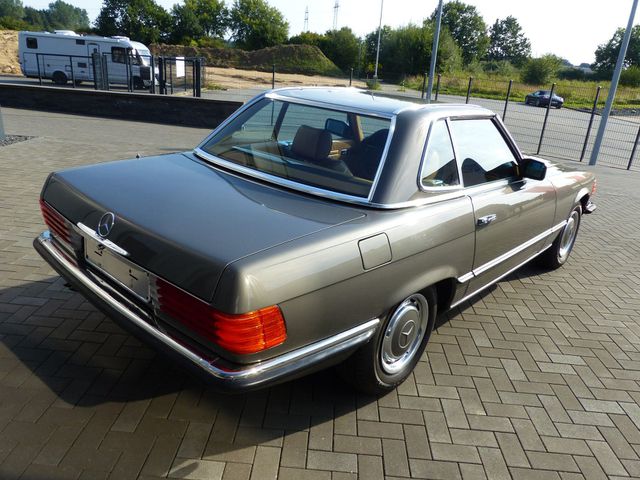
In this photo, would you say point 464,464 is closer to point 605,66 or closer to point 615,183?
point 615,183

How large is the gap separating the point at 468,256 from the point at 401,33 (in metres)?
62.7

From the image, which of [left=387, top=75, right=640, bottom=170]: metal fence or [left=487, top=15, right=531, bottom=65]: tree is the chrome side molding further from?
[left=487, top=15, right=531, bottom=65]: tree

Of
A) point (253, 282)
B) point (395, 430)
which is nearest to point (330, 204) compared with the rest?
point (253, 282)

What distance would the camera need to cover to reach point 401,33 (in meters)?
59.9

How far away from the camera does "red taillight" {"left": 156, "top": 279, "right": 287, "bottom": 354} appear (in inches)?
78.8

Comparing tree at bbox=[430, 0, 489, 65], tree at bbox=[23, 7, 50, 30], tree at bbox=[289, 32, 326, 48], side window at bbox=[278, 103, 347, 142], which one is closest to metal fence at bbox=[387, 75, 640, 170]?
side window at bbox=[278, 103, 347, 142]

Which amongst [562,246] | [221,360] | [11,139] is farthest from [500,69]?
[221,360]

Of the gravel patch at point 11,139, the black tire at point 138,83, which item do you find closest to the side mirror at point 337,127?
the gravel patch at point 11,139

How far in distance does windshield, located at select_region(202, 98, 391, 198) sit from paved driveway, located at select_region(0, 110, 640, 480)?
1.28m

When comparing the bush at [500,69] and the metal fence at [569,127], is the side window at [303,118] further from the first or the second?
the bush at [500,69]

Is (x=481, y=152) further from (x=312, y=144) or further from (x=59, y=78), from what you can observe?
(x=59, y=78)

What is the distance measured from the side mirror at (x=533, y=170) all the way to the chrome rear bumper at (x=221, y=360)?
1908mm

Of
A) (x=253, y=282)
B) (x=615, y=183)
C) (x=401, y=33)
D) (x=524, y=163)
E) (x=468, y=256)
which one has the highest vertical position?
(x=401, y=33)

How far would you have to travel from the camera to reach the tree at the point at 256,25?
76.2 metres
